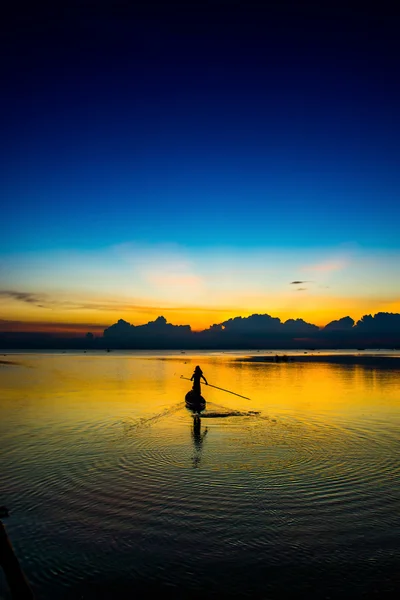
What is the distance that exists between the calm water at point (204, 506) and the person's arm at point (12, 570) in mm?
1134

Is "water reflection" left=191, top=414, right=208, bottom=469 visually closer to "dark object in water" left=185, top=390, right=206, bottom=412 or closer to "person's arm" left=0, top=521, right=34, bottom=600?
"dark object in water" left=185, top=390, right=206, bottom=412

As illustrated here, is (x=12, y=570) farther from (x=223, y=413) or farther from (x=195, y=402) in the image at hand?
(x=195, y=402)

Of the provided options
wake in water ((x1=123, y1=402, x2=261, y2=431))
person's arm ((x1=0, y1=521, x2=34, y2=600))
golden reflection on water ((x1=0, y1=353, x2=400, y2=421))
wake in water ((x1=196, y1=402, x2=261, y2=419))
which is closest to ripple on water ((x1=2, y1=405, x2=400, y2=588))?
person's arm ((x1=0, y1=521, x2=34, y2=600))

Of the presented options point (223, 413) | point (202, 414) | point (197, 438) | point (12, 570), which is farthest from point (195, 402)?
point (12, 570)

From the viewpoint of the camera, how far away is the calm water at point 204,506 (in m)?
11.0

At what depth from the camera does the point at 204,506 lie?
50.2ft

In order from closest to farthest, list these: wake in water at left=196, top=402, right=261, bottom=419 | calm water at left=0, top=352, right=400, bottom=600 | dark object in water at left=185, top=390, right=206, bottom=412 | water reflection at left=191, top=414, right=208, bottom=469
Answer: calm water at left=0, top=352, right=400, bottom=600, water reflection at left=191, top=414, right=208, bottom=469, wake in water at left=196, top=402, right=261, bottom=419, dark object in water at left=185, top=390, right=206, bottom=412

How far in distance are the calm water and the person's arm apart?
3.72 ft

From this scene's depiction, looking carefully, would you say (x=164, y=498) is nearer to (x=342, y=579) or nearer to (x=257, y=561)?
(x=257, y=561)

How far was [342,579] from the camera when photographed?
428 inches

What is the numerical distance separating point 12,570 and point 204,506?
25.0ft

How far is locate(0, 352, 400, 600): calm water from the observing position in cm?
1097

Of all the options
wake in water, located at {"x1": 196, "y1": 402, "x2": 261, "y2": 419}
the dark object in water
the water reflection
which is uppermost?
the dark object in water

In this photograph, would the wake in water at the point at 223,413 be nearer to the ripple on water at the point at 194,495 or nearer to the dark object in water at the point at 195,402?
the dark object in water at the point at 195,402
